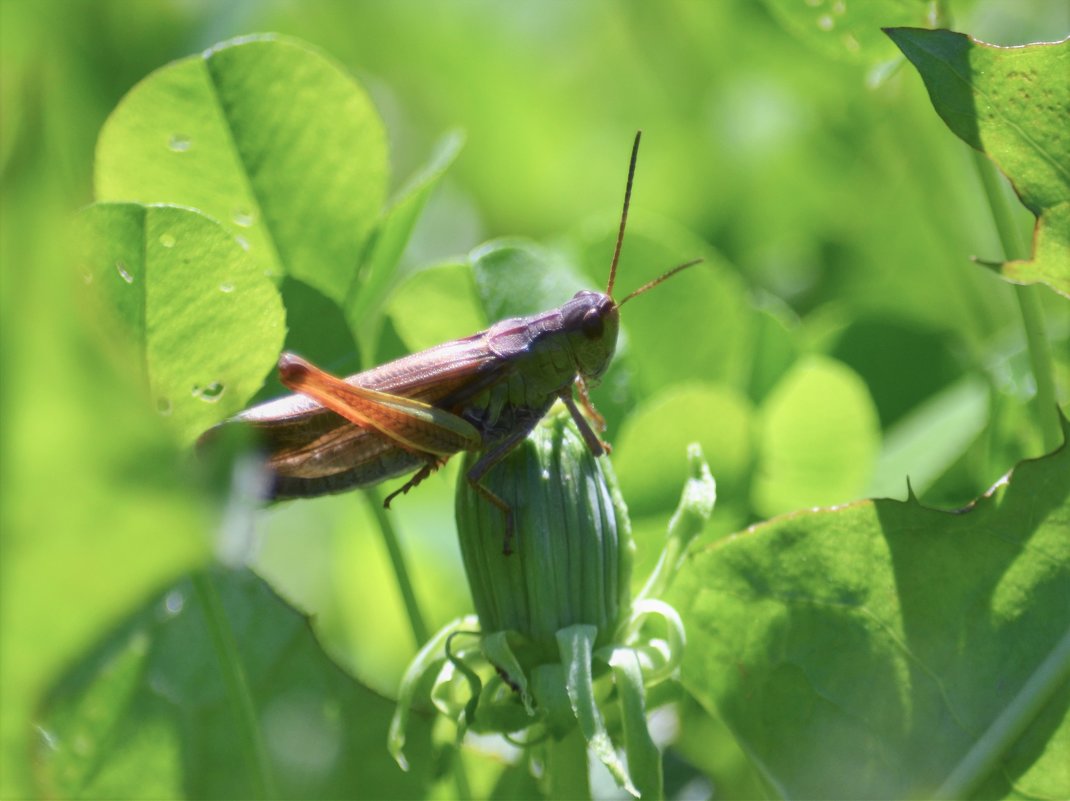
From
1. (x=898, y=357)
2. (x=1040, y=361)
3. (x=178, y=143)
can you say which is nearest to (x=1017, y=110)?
(x=1040, y=361)

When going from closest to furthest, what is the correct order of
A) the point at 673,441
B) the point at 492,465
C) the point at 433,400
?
the point at 492,465
the point at 673,441
the point at 433,400

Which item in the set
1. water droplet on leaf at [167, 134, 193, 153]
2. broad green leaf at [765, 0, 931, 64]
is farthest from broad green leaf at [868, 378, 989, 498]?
water droplet on leaf at [167, 134, 193, 153]

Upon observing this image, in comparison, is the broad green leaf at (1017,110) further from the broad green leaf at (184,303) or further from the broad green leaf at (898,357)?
the broad green leaf at (898,357)

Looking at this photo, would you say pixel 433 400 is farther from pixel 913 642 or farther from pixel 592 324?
pixel 913 642

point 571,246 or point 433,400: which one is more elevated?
point 571,246

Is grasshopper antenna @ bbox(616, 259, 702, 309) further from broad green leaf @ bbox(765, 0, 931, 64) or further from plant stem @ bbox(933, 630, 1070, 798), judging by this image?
plant stem @ bbox(933, 630, 1070, 798)

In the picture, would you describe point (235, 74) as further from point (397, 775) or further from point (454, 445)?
point (397, 775)

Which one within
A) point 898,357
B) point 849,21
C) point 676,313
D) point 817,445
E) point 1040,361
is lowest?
point 898,357

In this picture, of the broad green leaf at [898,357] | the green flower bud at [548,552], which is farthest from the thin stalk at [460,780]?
the broad green leaf at [898,357]
